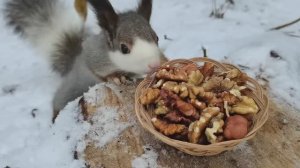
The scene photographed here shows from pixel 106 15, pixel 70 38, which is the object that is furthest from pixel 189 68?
pixel 70 38

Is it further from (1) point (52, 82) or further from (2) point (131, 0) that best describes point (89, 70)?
(2) point (131, 0)

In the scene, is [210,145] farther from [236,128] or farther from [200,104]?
[200,104]

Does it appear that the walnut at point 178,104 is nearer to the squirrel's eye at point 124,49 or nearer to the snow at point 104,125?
the snow at point 104,125

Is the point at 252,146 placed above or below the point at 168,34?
above

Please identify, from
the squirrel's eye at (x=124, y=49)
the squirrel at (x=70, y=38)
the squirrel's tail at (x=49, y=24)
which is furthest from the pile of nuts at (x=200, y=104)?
the squirrel's tail at (x=49, y=24)

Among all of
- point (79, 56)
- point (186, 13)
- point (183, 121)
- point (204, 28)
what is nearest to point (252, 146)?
point (183, 121)

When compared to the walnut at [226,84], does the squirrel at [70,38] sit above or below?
below

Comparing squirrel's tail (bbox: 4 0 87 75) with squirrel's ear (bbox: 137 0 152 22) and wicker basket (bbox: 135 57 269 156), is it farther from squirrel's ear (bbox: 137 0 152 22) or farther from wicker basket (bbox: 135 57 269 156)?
wicker basket (bbox: 135 57 269 156)

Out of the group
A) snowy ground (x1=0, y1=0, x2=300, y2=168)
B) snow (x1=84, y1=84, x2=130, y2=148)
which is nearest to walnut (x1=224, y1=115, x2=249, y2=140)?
snow (x1=84, y1=84, x2=130, y2=148)
